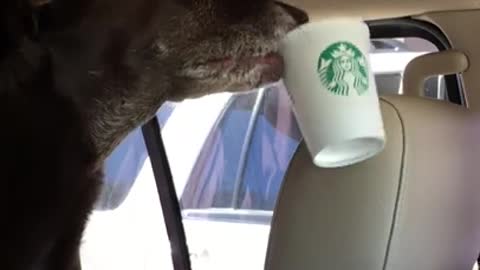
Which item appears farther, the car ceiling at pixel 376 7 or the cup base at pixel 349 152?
the car ceiling at pixel 376 7

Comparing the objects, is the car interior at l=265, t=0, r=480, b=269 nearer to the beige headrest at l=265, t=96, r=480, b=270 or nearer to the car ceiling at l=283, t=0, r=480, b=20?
the beige headrest at l=265, t=96, r=480, b=270

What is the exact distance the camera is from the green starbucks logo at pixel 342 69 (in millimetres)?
1214

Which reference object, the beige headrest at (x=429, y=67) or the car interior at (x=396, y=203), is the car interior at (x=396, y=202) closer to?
the car interior at (x=396, y=203)

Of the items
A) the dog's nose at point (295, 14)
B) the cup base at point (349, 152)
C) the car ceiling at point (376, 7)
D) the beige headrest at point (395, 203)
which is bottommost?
the beige headrest at point (395, 203)

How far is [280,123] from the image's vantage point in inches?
121

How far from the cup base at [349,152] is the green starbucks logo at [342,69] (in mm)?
74

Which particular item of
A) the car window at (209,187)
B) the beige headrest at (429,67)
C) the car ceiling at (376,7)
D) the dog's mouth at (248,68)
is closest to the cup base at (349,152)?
the dog's mouth at (248,68)

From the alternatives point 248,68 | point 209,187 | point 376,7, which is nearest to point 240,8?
point 248,68

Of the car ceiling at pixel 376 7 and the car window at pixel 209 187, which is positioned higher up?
the car ceiling at pixel 376 7

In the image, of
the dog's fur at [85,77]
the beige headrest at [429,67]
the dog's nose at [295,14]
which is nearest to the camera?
the dog's fur at [85,77]

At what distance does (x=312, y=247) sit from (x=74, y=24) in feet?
1.51

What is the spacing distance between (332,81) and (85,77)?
11.7 inches

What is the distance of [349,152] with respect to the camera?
4.25ft

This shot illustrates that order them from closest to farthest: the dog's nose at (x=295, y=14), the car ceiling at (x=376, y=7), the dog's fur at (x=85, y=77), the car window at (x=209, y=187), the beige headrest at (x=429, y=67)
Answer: the dog's fur at (x=85, y=77) → the dog's nose at (x=295, y=14) → the car ceiling at (x=376, y=7) → the beige headrest at (x=429, y=67) → the car window at (x=209, y=187)
